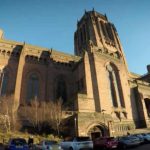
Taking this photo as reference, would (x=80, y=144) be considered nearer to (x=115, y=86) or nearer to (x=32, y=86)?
(x=32, y=86)

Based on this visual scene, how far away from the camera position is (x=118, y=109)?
35.3 metres

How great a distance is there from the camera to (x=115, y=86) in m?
38.4

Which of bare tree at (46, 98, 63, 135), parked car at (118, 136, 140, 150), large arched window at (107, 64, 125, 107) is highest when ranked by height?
large arched window at (107, 64, 125, 107)

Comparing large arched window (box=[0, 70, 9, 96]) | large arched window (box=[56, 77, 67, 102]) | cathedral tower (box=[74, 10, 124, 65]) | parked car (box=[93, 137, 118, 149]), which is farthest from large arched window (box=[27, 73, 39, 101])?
parked car (box=[93, 137, 118, 149])

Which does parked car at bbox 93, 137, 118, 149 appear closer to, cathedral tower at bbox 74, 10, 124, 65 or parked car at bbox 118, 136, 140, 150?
parked car at bbox 118, 136, 140, 150

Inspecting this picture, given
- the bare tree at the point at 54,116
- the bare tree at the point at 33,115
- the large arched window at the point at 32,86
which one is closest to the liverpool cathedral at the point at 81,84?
the large arched window at the point at 32,86

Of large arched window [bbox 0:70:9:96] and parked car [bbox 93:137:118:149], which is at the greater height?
large arched window [bbox 0:70:9:96]

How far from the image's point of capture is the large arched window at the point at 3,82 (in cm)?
3344

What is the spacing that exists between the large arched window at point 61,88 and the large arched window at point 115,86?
10.8 metres

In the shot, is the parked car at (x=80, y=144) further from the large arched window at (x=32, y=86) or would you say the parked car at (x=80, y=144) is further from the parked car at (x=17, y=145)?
the large arched window at (x=32, y=86)

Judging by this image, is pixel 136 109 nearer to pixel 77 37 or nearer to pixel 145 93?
pixel 145 93

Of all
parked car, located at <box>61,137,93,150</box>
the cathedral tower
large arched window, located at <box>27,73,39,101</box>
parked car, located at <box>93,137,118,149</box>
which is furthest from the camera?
the cathedral tower

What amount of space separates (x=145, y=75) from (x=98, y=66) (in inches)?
1059

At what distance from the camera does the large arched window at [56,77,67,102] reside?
1527 inches
